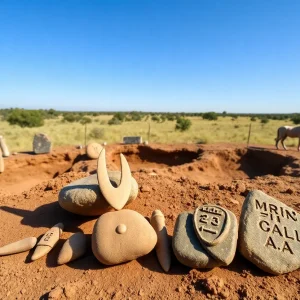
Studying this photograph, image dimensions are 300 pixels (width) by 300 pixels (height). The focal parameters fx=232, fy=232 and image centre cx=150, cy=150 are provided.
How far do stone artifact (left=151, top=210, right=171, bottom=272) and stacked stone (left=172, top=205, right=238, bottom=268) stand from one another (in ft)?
0.56

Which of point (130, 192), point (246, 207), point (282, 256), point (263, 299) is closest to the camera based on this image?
point (263, 299)

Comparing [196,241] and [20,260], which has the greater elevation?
[196,241]

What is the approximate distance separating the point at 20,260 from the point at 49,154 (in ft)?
29.2

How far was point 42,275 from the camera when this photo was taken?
124 inches

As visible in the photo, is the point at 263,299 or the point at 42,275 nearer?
the point at 263,299

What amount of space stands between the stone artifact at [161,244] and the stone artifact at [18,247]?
1.92m

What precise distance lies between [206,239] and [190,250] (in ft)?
0.84

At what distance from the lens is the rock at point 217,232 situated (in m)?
2.97

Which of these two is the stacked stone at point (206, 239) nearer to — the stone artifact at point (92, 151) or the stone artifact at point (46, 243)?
the stone artifact at point (46, 243)

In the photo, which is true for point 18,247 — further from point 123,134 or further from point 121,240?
point 123,134

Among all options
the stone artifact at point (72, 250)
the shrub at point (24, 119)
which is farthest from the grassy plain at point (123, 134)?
the stone artifact at point (72, 250)

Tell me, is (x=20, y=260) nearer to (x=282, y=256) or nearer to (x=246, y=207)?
(x=246, y=207)

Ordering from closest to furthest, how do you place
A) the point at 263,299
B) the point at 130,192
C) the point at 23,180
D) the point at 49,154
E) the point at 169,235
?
the point at 263,299 → the point at 169,235 → the point at 130,192 → the point at 23,180 → the point at 49,154

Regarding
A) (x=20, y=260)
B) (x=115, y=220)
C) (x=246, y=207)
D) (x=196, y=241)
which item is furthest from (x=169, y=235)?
(x=20, y=260)
